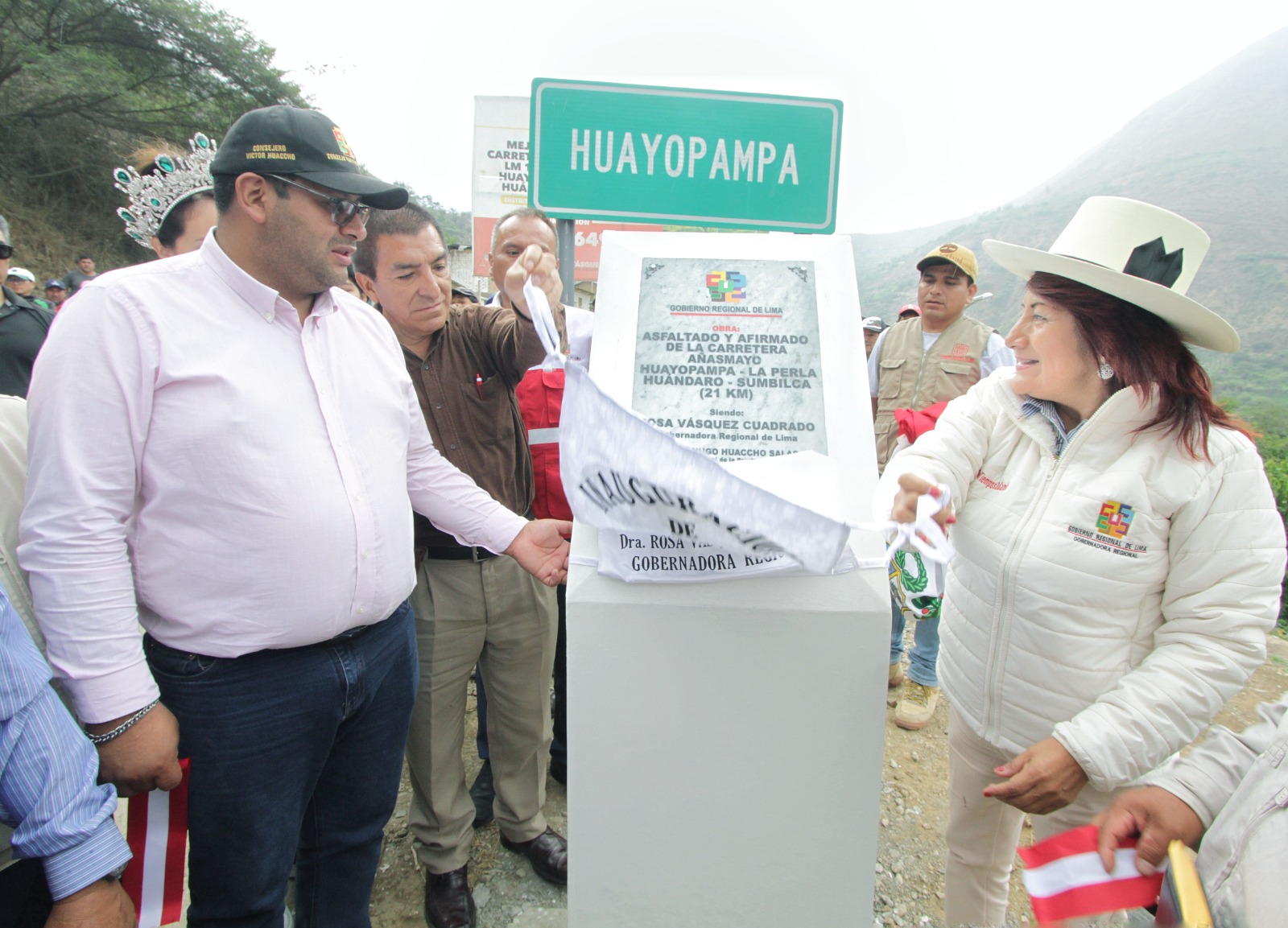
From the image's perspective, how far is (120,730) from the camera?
1222mm

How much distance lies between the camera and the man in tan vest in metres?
3.39

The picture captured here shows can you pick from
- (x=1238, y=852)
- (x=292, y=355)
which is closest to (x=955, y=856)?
(x=1238, y=852)

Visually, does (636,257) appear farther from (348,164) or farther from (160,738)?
(160,738)

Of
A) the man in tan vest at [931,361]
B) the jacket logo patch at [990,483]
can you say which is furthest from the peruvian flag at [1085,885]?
the man in tan vest at [931,361]

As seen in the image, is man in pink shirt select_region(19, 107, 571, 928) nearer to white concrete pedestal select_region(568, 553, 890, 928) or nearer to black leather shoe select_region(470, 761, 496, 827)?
white concrete pedestal select_region(568, 553, 890, 928)

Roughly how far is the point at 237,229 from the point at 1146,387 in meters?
1.90

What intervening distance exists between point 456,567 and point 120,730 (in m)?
0.94

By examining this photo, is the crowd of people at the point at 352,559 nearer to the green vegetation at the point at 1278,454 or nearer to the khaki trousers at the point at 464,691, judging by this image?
the khaki trousers at the point at 464,691

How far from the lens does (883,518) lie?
1209 millimetres

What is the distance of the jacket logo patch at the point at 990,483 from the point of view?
1553mm

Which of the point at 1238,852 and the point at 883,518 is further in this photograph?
the point at 883,518

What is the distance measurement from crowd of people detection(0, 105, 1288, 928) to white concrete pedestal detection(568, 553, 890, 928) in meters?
0.24

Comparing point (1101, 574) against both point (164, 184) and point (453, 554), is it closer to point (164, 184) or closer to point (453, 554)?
point (453, 554)

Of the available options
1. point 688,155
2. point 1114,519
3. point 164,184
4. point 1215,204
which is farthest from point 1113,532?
point 1215,204
